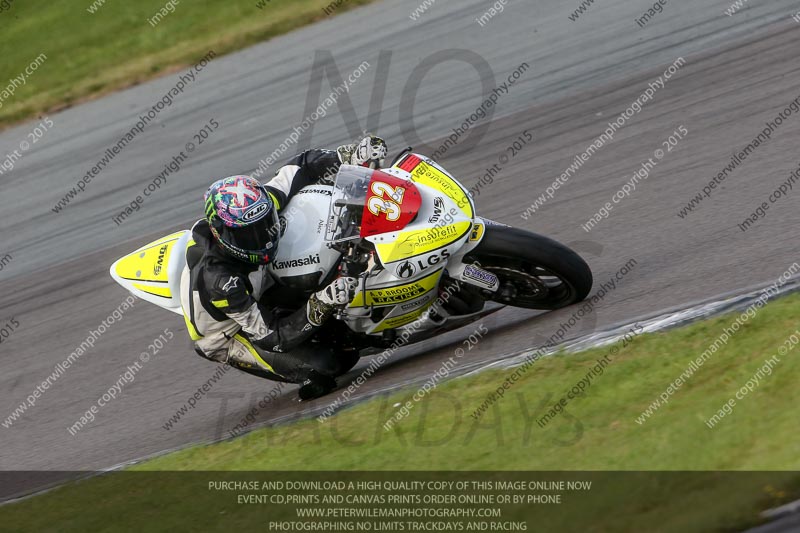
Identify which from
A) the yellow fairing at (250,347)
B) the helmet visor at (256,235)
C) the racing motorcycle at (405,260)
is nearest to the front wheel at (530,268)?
the racing motorcycle at (405,260)

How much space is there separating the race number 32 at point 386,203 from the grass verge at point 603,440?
125 centimetres

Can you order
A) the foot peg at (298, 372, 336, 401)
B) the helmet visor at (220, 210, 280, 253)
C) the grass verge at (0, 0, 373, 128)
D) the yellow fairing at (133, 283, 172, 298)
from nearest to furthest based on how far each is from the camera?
the helmet visor at (220, 210, 280, 253) → the yellow fairing at (133, 283, 172, 298) → the foot peg at (298, 372, 336, 401) → the grass verge at (0, 0, 373, 128)

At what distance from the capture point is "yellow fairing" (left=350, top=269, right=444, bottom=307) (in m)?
6.22

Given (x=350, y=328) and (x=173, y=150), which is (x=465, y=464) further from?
(x=173, y=150)

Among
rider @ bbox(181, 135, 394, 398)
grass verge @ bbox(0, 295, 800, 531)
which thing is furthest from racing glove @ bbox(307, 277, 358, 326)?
grass verge @ bbox(0, 295, 800, 531)

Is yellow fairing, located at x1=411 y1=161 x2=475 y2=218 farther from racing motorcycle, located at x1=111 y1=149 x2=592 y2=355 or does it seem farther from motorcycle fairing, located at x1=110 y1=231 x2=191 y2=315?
motorcycle fairing, located at x1=110 y1=231 x2=191 y2=315

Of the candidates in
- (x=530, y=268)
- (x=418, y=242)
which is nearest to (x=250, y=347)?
(x=418, y=242)

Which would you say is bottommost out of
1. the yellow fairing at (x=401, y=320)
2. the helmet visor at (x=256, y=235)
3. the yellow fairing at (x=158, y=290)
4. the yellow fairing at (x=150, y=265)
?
the yellow fairing at (x=401, y=320)

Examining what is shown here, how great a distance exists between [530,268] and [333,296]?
132 centimetres

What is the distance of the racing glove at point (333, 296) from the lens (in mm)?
6066

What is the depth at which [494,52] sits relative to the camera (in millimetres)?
12156

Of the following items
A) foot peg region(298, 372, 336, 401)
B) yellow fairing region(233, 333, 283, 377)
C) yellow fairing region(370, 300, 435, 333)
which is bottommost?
foot peg region(298, 372, 336, 401)

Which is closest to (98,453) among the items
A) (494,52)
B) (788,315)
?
(788,315)

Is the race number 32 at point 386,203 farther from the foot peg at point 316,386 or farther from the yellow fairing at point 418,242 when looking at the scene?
the foot peg at point 316,386
